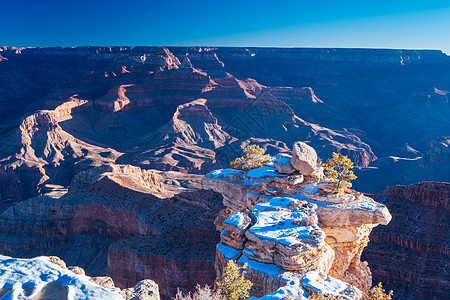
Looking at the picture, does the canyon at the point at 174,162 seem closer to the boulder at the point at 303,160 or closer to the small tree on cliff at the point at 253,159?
the small tree on cliff at the point at 253,159

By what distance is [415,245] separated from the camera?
45.3 m

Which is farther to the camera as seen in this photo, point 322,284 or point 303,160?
point 303,160

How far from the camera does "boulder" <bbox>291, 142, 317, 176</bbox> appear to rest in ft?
96.1

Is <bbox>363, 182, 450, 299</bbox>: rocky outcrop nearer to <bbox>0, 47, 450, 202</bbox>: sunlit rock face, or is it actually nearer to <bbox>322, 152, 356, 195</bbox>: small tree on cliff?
<bbox>322, 152, 356, 195</bbox>: small tree on cliff

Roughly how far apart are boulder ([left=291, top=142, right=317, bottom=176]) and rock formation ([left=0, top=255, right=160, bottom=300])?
18204mm

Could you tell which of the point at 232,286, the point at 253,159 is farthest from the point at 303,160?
the point at 232,286

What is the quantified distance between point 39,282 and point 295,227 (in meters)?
14.2

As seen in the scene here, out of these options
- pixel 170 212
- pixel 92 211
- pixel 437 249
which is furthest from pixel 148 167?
pixel 437 249

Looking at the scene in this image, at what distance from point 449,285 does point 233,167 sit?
27827 millimetres

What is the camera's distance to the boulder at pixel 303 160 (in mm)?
29297

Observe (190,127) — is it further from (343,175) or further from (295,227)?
(295,227)

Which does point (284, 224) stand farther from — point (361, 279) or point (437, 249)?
point (437, 249)

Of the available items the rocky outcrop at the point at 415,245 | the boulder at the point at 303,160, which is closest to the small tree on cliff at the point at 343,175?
the boulder at the point at 303,160

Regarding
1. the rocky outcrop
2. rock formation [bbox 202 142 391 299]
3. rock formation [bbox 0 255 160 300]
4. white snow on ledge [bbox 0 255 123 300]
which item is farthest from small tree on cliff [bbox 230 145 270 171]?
white snow on ledge [bbox 0 255 123 300]
